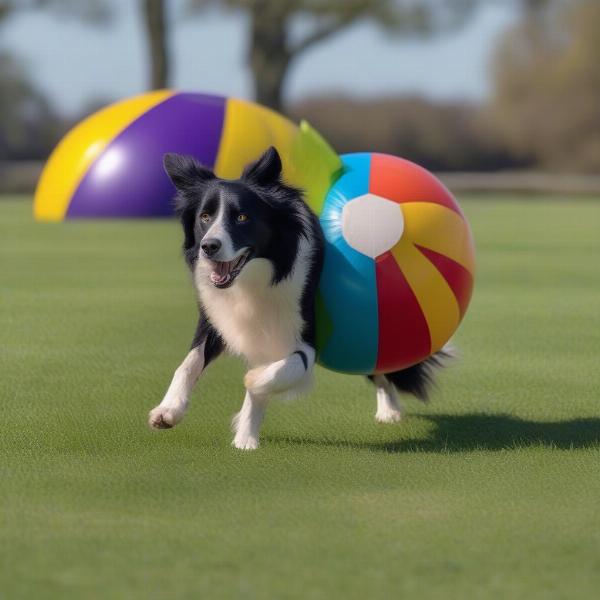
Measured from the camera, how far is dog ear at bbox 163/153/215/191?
5961 mm

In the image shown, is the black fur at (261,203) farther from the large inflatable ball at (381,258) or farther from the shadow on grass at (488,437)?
the shadow on grass at (488,437)

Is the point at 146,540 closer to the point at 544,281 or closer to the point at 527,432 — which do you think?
the point at 527,432

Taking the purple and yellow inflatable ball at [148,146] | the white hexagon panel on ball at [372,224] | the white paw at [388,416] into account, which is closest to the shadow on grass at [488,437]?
the white paw at [388,416]

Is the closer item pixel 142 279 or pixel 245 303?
pixel 245 303

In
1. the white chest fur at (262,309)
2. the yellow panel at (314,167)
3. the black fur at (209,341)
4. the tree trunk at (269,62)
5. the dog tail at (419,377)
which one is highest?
the yellow panel at (314,167)

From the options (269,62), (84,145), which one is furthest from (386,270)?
(269,62)

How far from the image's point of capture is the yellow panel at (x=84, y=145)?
1773 cm

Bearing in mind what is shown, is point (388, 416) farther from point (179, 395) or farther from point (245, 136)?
point (245, 136)

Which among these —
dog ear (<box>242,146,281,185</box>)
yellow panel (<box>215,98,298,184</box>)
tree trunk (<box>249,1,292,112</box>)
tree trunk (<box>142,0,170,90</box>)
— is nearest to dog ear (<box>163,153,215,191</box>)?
dog ear (<box>242,146,281,185</box>)

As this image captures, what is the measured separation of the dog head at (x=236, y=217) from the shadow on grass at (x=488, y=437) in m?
0.92

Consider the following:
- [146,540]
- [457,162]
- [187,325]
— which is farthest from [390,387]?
[457,162]

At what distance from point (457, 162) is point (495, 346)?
38568 mm

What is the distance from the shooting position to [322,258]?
6223mm

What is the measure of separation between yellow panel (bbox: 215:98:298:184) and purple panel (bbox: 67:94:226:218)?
0.11 m
